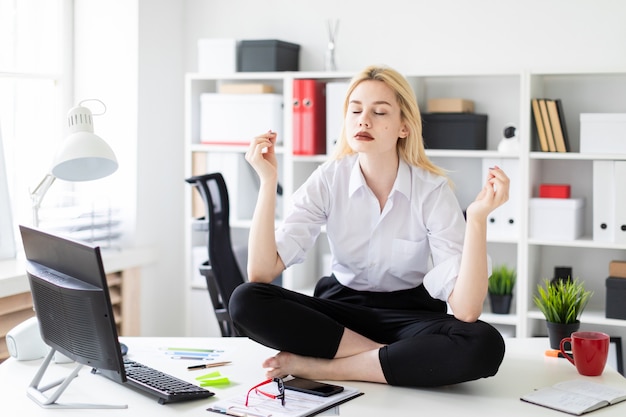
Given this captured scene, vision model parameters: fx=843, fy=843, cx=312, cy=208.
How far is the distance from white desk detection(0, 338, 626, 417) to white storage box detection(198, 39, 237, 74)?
1955 mm

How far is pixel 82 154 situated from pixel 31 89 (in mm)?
1736

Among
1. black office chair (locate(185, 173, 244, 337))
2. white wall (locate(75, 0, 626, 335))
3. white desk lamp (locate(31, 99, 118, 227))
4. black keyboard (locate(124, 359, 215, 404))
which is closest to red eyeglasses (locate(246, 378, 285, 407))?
black keyboard (locate(124, 359, 215, 404))

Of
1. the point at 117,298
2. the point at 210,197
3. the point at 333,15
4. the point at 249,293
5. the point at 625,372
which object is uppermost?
the point at 333,15

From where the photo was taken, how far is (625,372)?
3740 millimetres

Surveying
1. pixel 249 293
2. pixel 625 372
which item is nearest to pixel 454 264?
pixel 249 293

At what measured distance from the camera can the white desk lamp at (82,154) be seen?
242cm

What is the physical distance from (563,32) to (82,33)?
2291 millimetres

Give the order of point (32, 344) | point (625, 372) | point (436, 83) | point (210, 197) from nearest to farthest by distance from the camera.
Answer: point (32, 344), point (210, 197), point (625, 372), point (436, 83)

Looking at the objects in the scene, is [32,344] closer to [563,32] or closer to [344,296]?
[344,296]

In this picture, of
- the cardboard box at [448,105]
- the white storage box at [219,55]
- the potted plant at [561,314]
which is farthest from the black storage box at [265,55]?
the potted plant at [561,314]

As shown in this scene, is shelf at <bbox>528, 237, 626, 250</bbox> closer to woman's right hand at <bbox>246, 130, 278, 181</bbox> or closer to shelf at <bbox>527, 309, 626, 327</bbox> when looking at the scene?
shelf at <bbox>527, 309, 626, 327</bbox>

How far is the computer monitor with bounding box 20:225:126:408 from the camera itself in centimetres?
188

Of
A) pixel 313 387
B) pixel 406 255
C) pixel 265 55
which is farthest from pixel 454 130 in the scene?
pixel 313 387

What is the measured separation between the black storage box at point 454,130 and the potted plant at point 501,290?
582 millimetres
